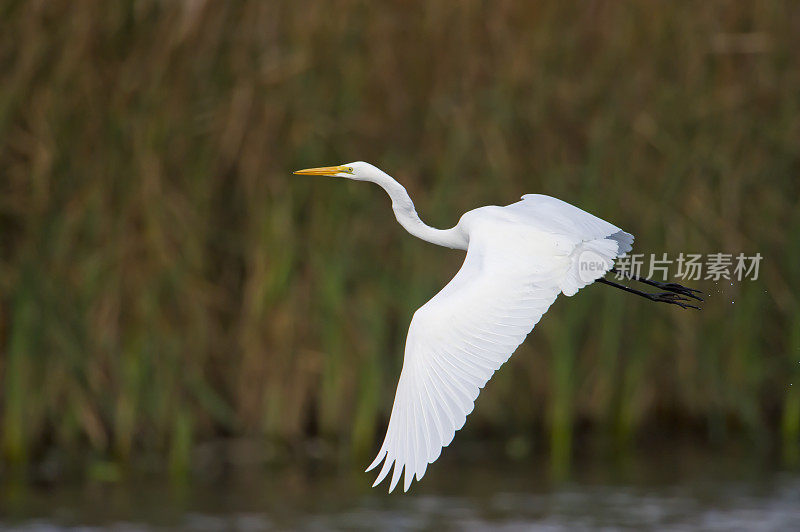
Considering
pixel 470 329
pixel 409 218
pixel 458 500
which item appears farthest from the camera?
pixel 458 500

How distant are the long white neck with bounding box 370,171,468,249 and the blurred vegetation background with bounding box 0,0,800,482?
1.74 meters

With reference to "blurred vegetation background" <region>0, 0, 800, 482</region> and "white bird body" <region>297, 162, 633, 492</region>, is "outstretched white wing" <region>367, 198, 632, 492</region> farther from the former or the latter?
"blurred vegetation background" <region>0, 0, 800, 482</region>

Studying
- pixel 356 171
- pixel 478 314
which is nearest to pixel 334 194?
pixel 356 171

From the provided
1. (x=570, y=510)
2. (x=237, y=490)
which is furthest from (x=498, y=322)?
(x=237, y=490)

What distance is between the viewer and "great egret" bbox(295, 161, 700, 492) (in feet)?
11.3

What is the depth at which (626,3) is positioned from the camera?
682cm

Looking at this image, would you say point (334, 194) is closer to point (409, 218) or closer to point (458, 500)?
point (458, 500)

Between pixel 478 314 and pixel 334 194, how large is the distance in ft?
9.43

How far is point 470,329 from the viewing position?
3.67 meters

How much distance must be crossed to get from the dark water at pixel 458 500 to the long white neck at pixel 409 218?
77.2 inches

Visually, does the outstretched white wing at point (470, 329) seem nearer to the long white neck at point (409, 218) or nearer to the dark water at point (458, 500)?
the long white neck at point (409, 218)

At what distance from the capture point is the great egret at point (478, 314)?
11.3 ft

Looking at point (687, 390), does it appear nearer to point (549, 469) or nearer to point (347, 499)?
point (549, 469)

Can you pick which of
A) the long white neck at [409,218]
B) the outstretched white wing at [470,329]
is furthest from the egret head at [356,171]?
the outstretched white wing at [470,329]
